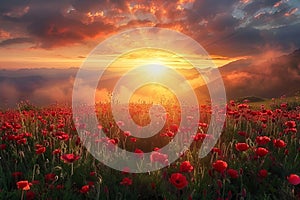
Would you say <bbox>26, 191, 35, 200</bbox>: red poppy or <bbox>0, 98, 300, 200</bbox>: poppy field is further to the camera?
<bbox>0, 98, 300, 200</bbox>: poppy field

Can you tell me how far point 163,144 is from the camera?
741 centimetres

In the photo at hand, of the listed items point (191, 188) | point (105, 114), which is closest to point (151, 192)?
point (191, 188)

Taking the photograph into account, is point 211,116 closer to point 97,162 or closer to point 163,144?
point 163,144

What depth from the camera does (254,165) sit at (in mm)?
5383

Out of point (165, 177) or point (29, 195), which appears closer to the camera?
point (29, 195)

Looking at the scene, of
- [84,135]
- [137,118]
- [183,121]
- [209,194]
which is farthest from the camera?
[137,118]

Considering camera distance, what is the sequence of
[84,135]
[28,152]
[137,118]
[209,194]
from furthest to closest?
[137,118]
[84,135]
[28,152]
[209,194]

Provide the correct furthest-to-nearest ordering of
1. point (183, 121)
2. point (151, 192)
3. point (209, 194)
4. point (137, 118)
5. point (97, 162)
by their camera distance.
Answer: point (137, 118) < point (183, 121) < point (97, 162) < point (151, 192) < point (209, 194)

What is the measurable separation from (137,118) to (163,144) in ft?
7.67

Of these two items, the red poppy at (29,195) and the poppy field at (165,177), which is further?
the poppy field at (165,177)

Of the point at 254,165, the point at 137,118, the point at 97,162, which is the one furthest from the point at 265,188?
the point at 137,118

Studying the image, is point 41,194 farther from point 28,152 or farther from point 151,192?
point 28,152

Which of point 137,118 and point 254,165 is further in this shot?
point 137,118

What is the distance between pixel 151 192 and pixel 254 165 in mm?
1581
